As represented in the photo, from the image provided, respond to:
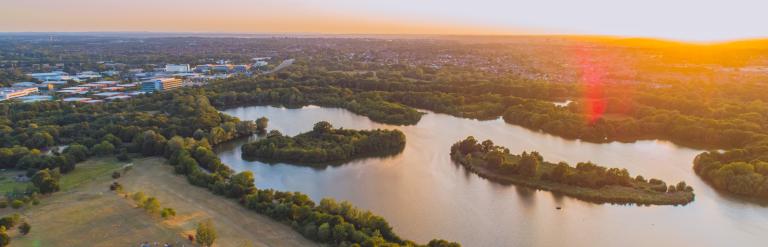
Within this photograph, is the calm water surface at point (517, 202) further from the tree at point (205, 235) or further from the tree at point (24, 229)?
the tree at point (24, 229)

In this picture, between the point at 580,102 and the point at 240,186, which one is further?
the point at 580,102

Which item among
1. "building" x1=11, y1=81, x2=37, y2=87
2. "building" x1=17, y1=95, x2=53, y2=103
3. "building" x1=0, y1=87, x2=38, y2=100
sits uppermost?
"building" x1=11, y1=81, x2=37, y2=87

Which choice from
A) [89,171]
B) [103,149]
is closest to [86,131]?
[103,149]

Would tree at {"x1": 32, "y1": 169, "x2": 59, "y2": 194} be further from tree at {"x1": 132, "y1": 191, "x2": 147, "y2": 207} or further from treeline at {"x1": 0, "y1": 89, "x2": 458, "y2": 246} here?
tree at {"x1": 132, "y1": 191, "x2": 147, "y2": 207}

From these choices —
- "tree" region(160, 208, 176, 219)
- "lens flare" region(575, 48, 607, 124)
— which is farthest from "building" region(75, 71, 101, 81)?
"lens flare" region(575, 48, 607, 124)

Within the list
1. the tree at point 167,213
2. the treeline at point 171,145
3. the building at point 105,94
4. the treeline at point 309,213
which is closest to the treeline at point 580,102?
the building at point 105,94

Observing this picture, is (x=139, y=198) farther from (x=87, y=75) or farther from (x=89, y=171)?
(x=87, y=75)

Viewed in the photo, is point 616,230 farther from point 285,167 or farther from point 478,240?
point 285,167
